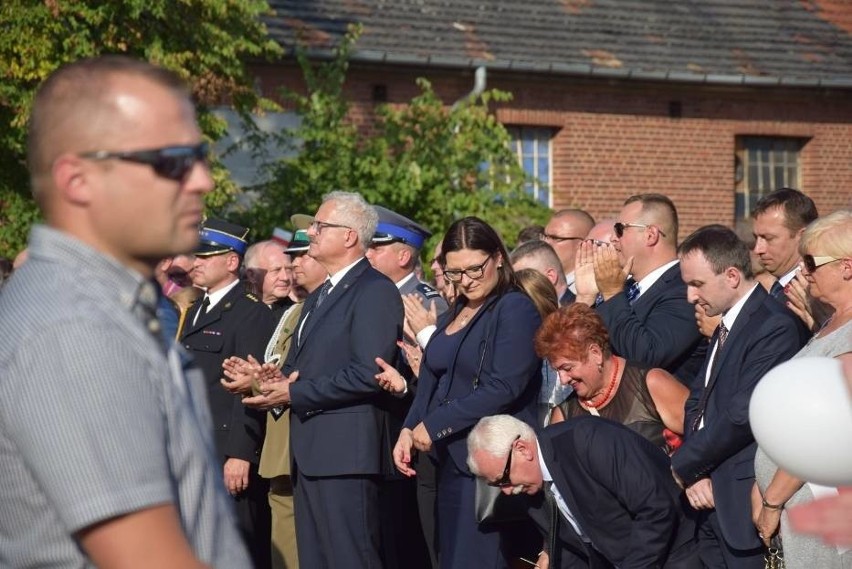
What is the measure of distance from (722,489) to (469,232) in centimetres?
188

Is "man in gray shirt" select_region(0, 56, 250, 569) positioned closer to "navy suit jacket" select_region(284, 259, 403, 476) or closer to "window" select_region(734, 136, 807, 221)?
"navy suit jacket" select_region(284, 259, 403, 476)

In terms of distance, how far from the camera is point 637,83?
74.8 ft

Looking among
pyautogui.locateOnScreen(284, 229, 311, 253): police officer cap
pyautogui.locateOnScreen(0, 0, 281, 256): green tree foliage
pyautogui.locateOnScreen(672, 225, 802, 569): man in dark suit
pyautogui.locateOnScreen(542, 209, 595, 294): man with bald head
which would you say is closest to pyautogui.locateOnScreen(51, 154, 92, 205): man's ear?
pyautogui.locateOnScreen(672, 225, 802, 569): man in dark suit

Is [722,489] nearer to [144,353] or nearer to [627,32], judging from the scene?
[144,353]

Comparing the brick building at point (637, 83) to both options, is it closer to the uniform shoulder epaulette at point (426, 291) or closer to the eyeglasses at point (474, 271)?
the uniform shoulder epaulette at point (426, 291)

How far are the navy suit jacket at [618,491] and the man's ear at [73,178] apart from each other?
404 centimetres

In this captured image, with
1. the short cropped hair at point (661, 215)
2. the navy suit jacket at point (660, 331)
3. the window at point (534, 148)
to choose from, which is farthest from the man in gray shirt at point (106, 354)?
the window at point (534, 148)

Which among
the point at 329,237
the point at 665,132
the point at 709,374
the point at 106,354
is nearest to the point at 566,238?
the point at 329,237

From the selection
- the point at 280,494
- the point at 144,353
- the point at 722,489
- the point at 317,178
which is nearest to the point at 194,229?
the point at 144,353

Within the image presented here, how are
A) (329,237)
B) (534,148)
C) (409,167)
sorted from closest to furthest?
(329,237), (409,167), (534,148)

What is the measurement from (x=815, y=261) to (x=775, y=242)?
142cm

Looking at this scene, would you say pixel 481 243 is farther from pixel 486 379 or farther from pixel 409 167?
pixel 409 167

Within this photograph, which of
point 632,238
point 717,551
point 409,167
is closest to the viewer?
point 717,551

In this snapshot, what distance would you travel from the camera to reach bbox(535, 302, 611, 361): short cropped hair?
6.43 m
